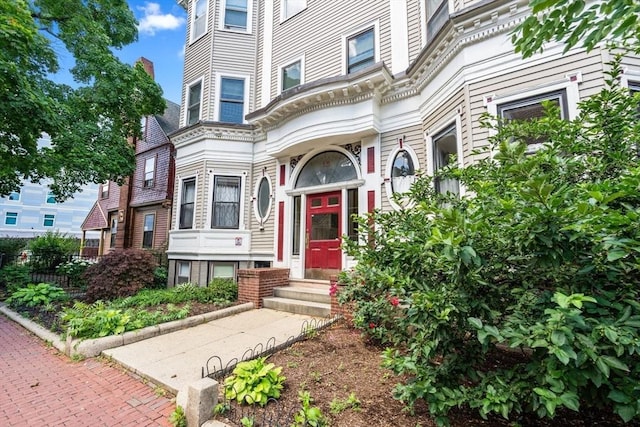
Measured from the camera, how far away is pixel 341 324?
540cm

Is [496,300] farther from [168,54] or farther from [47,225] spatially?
[47,225]

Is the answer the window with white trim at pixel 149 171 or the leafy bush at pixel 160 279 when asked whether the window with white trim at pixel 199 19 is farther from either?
the leafy bush at pixel 160 279

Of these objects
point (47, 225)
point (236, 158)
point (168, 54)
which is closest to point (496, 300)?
point (236, 158)

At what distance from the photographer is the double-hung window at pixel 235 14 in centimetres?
1060

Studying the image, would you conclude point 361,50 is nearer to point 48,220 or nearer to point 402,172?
point 402,172

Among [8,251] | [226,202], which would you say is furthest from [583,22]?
[8,251]

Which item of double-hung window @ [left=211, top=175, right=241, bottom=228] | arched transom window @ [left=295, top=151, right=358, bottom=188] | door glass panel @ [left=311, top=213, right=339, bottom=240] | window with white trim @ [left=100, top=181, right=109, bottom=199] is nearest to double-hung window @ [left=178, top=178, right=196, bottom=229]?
double-hung window @ [left=211, top=175, right=241, bottom=228]

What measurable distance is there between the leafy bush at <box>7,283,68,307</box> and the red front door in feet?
20.9

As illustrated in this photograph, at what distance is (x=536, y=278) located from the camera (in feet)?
6.89

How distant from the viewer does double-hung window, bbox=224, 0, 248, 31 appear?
1060 cm

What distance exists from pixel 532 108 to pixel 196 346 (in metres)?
6.26

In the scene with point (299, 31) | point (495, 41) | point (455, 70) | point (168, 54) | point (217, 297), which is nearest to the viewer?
point (495, 41)

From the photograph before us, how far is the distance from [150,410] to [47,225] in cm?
3885

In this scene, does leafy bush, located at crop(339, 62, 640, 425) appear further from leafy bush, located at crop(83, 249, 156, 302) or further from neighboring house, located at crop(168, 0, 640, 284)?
leafy bush, located at crop(83, 249, 156, 302)
